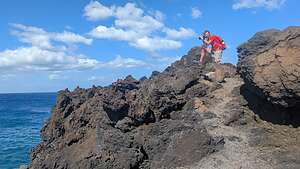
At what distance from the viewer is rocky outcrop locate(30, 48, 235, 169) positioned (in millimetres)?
14625

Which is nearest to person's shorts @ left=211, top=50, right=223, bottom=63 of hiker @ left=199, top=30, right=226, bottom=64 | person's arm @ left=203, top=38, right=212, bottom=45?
hiker @ left=199, top=30, right=226, bottom=64

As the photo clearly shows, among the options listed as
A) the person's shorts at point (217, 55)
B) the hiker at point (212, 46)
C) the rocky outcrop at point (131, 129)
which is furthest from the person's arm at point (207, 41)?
the rocky outcrop at point (131, 129)

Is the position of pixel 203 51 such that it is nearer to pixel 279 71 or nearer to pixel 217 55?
pixel 217 55

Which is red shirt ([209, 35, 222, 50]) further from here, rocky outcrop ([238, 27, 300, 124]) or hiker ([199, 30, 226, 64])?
rocky outcrop ([238, 27, 300, 124])

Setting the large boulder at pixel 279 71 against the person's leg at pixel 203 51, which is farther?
the person's leg at pixel 203 51

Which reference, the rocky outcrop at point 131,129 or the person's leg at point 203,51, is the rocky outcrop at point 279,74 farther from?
the person's leg at point 203,51

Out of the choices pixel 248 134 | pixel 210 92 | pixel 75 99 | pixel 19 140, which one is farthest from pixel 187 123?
pixel 19 140

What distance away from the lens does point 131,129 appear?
54.1 ft

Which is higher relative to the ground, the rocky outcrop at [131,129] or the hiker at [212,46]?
the hiker at [212,46]

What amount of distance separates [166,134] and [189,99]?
10.5 feet

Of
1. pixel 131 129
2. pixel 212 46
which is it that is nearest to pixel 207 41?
pixel 212 46

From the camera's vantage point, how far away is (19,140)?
3869 centimetres

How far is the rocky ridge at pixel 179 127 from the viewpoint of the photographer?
14.4 meters

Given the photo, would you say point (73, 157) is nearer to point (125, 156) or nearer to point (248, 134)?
point (125, 156)
